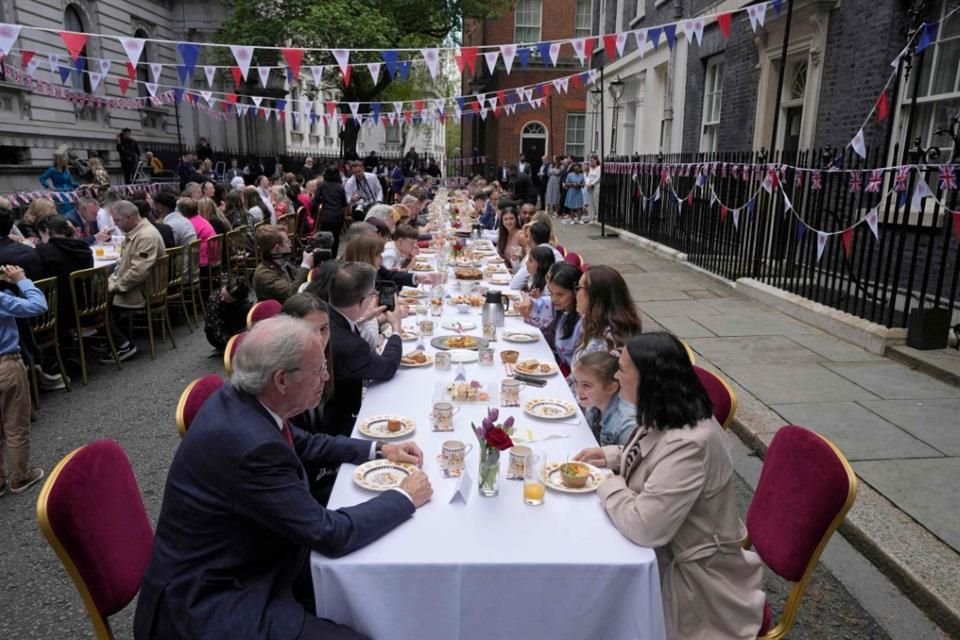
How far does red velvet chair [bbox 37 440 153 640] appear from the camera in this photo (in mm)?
1908

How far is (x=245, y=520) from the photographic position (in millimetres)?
1878

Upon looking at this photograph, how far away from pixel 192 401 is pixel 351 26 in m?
22.3

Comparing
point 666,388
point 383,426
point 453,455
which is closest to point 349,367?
point 383,426

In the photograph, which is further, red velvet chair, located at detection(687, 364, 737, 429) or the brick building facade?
the brick building facade

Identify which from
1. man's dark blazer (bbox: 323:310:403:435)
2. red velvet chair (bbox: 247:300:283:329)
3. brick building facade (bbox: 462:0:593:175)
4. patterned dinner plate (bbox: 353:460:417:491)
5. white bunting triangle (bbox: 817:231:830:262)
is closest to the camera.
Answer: patterned dinner plate (bbox: 353:460:417:491)

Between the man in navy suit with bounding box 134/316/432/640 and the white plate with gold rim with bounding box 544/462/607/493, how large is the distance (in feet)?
2.15

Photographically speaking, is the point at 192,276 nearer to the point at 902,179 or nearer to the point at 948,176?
the point at 902,179

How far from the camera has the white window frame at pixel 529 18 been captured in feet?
96.1

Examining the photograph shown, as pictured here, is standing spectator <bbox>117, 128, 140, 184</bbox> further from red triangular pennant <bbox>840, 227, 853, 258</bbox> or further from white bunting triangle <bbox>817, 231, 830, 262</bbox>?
red triangular pennant <bbox>840, 227, 853, 258</bbox>

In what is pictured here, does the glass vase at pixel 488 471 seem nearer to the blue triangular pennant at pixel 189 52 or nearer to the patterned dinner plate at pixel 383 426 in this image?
the patterned dinner plate at pixel 383 426

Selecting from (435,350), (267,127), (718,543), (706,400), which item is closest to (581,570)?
(718,543)

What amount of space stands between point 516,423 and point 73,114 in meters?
23.3

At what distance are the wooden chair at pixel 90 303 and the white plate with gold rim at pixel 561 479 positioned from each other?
16.3ft

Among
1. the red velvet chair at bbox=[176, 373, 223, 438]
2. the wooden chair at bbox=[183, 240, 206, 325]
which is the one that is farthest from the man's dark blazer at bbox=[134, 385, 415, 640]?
the wooden chair at bbox=[183, 240, 206, 325]
